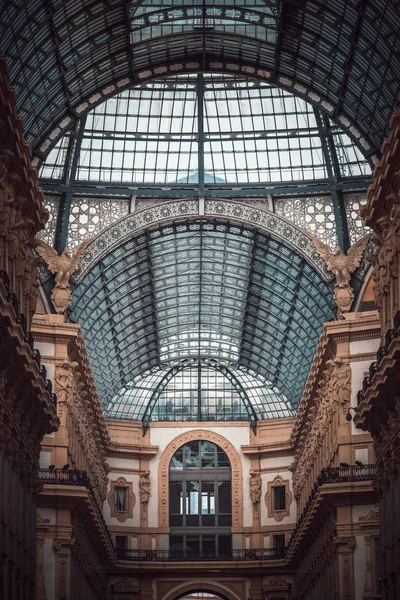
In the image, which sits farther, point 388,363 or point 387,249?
point 387,249

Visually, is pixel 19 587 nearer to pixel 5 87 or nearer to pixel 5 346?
pixel 5 346

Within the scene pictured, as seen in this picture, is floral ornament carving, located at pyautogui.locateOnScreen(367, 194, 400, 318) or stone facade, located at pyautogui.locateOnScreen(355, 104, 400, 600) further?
floral ornament carving, located at pyautogui.locateOnScreen(367, 194, 400, 318)

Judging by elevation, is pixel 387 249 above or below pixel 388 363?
above

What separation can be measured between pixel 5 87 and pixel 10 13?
8.30 meters

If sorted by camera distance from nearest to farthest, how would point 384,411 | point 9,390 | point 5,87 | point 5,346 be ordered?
1. point 5,87
2. point 5,346
3. point 9,390
4. point 384,411

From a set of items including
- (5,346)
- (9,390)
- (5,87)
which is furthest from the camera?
(9,390)

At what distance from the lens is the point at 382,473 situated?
4953cm

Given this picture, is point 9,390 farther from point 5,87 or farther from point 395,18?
point 395,18

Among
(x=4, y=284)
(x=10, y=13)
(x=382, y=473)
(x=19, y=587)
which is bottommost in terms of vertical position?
(x=19, y=587)

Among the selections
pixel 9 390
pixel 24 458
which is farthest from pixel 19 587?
pixel 9 390

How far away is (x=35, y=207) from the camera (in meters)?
49.0

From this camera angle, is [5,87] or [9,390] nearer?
[5,87]

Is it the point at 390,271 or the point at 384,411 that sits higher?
the point at 390,271

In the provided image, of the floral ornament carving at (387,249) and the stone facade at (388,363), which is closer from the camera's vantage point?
the stone facade at (388,363)
